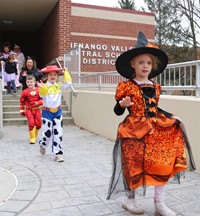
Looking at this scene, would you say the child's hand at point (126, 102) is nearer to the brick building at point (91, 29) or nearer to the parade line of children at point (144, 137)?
the parade line of children at point (144, 137)

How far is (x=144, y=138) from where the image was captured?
296 centimetres

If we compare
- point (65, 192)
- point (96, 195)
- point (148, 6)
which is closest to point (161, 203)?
point (96, 195)

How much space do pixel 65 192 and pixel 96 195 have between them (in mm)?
384

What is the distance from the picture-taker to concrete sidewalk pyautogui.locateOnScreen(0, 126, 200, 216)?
3398 mm

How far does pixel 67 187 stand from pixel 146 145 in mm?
1576

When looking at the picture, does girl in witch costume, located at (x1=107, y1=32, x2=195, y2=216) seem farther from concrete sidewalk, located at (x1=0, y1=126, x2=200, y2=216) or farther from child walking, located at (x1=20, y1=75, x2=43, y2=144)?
child walking, located at (x1=20, y1=75, x2=43, y2=144)

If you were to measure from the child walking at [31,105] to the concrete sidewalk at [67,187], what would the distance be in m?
0.68

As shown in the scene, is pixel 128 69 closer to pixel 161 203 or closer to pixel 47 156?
pixel 161 203

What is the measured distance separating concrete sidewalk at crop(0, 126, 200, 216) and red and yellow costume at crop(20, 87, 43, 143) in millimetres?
676

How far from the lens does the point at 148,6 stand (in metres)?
39.8

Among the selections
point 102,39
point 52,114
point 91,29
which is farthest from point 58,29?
point 52,114

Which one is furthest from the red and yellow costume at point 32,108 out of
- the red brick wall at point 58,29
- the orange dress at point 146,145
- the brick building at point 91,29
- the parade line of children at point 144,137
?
the brick building at point 91,29

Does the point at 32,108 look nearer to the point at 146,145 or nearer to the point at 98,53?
the point at 146,145

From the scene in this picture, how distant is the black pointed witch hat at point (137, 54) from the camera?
3047 millimetres
